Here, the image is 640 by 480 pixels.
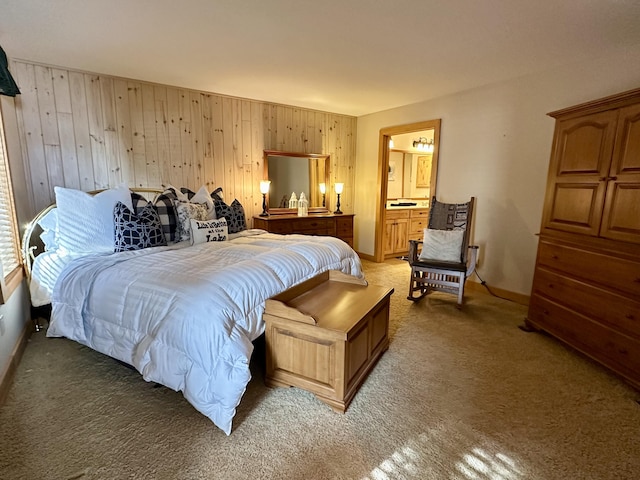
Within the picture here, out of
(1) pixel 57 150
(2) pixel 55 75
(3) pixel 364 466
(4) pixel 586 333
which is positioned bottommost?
(3) pixel 364 466

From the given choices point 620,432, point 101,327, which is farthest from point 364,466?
point 101,327

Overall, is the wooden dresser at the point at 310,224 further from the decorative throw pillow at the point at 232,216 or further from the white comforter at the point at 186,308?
the white comforter at the point at 186,308

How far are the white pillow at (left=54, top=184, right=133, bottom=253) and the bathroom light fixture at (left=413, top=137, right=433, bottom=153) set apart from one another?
4847 millimetres

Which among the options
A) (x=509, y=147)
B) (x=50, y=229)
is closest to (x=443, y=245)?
(x=509, y=147)

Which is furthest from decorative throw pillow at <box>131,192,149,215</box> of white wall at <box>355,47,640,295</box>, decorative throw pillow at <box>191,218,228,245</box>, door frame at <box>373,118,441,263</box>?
white wall at <box>355,47,640,295</box>

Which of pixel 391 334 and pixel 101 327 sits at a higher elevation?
pixel 101 327

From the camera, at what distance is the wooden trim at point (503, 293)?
3.47 metres

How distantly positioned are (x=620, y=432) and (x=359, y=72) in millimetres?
3249

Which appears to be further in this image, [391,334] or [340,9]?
[391,334]

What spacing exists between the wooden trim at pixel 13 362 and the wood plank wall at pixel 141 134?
1.17 m

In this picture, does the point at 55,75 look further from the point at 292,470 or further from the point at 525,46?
the point at 525,46

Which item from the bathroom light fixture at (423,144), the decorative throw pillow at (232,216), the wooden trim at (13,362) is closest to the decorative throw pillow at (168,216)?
the decorative throw pillow at (232,216)

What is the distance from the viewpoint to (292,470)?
1.44 meters

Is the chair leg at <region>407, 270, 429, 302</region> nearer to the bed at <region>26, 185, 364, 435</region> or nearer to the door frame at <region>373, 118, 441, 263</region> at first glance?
the bed at <region>26, 185, 364, 435</region>
